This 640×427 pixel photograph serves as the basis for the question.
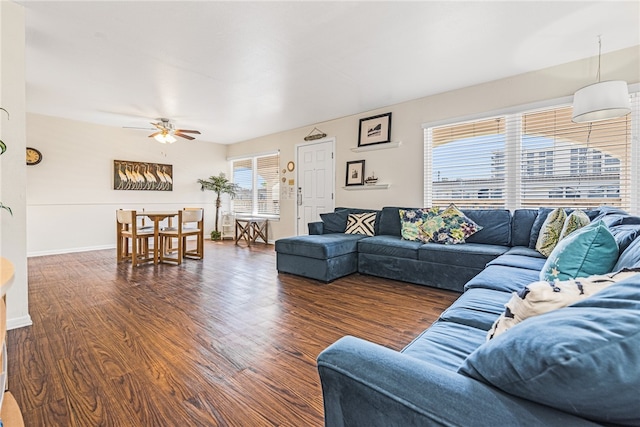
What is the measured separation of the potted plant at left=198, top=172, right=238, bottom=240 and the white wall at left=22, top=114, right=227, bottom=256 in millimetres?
643

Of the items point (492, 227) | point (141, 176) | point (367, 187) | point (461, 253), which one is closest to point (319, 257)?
point (461, 253)

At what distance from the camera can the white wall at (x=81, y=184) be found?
5.06 meters

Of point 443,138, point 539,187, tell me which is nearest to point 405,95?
point 443,138

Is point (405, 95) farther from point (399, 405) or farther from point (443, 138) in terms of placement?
point (399, 405)

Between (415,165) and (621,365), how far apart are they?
405 centimetres

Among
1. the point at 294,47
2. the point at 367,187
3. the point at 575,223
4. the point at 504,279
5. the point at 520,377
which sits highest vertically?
the point at 294,47

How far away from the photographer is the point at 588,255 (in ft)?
3.95

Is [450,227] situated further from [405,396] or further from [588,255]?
[405,396]

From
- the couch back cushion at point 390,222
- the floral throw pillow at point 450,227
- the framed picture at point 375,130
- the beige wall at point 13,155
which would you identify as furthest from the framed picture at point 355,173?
the beige wall at point 13,155

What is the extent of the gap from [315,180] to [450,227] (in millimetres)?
2881

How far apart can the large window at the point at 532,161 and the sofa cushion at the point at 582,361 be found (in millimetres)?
3348

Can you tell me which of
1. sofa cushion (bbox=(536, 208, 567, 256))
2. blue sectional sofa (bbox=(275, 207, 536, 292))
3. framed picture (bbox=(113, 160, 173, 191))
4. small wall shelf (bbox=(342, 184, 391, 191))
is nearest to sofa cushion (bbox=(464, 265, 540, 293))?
sofa cushion (bbox=(536, 208, 567, 256))

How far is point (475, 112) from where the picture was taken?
3.77 metres

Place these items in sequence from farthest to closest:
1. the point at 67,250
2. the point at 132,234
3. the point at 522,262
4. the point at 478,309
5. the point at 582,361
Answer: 1. the point at 67,250
2. the point at 132,234
3. the point at 522,262
4. the point at 478,309
5. the point at 582,361
